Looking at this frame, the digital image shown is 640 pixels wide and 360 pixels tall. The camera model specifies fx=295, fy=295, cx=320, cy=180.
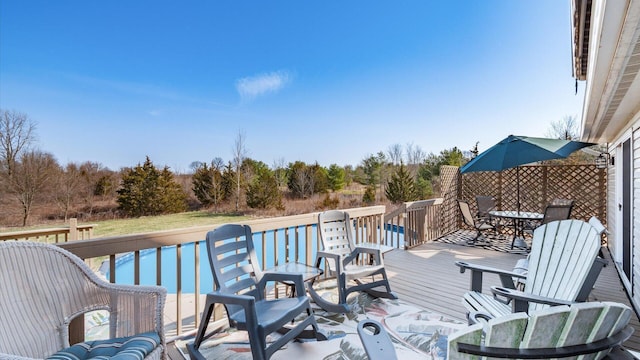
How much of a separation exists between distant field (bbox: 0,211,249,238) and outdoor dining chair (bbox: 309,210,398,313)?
30.1 ft

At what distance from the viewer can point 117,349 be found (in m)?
1.56

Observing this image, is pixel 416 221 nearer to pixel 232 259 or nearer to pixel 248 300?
pixel 232 259

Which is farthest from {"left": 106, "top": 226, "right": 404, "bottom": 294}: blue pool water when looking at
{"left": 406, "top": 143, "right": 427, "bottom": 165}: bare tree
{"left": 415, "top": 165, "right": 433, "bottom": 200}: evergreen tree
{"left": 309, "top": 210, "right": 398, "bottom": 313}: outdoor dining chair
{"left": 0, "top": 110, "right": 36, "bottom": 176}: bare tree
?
{"left": 406, "top": 143, "right": 427, "bottom": 165}: bare tree

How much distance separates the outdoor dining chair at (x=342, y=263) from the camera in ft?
10.0

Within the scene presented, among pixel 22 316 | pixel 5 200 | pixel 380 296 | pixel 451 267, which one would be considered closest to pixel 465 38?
pixel 451 267

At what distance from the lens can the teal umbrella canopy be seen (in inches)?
184

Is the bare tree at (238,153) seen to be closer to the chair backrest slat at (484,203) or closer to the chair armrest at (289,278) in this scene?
the chair backrest slat at (484,203)

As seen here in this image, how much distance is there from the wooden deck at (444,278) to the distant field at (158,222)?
9057 millimetres

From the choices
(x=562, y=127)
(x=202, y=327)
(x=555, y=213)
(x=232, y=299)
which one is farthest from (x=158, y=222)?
(x=562, y=127)

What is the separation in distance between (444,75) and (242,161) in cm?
1052

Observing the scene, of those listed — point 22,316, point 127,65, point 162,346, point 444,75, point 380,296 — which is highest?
point 127,65

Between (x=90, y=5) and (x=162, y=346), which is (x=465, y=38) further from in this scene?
(x=90, y=5)

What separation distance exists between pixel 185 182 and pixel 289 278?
14508mm

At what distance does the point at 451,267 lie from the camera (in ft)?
15.0
